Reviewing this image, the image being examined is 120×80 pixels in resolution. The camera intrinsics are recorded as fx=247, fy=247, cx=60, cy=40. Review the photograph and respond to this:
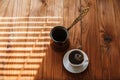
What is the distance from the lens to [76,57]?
102cm

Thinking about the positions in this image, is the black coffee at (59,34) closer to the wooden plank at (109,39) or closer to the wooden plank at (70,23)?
the wooden plank at (70,23)

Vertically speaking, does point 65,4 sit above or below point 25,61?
above

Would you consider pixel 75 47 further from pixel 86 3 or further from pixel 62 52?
pixel 86 3

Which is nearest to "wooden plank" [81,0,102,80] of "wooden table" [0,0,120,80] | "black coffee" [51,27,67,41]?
"wooden table" [0,0,120,80]

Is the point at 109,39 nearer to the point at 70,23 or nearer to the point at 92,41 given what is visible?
the point at 92,41

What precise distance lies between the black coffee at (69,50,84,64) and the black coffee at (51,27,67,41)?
0.25 ft

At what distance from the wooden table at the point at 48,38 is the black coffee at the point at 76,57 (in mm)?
69

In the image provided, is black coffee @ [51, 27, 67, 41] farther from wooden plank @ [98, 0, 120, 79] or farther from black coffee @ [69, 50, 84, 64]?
wooden plank @ [98, 0, 120, 79]

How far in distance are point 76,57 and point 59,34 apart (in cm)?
12

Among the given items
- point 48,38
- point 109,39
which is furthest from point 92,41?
point 48,38

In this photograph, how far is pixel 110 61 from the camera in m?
1.08

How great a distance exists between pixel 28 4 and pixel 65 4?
18 centimetres

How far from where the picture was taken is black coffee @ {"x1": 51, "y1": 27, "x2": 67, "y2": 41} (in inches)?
40.9

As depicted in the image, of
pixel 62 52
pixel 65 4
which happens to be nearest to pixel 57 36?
pixel 62 52
